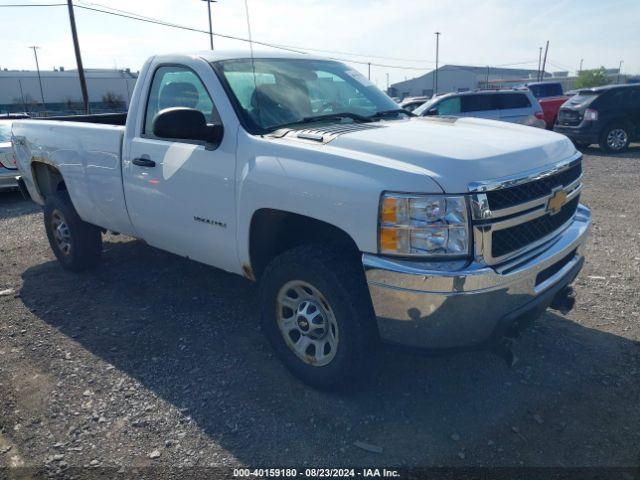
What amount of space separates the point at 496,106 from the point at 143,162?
11.9 meters

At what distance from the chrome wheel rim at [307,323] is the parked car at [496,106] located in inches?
441

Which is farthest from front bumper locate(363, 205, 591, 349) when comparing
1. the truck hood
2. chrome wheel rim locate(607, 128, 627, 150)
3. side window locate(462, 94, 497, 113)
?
chrome wheel rim locate(607, 128, 627, 150)

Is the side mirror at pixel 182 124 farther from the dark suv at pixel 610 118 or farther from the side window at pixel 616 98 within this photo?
the side window at pixel 616 98

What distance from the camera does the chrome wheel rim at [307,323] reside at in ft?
10.1

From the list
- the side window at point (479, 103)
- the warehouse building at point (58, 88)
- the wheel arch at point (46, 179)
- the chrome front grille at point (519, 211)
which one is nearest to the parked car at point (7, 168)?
the wheel arch at point (46, 179)

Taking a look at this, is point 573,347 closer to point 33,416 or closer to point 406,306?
point 406,306

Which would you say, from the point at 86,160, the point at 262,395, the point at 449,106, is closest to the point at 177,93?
the point at 86,160

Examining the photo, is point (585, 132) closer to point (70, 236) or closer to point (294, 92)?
point (294, 92)

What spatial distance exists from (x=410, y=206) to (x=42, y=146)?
428 centimetres

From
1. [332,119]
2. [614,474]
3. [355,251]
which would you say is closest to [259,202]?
[355,251]

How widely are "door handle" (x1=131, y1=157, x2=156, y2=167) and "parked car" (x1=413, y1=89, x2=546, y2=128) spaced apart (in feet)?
34.7

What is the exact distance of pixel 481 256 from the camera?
8.46 feet

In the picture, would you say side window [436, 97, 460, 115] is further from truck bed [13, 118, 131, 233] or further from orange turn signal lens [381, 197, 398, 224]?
orange turn signal lens [381, 197, 398, 224]

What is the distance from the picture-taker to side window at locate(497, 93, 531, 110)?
1387cm
